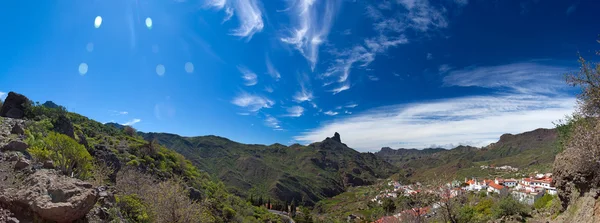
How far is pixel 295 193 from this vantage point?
14638 centimetres

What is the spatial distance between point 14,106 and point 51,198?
2722 centimetres

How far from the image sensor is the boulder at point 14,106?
2735cm

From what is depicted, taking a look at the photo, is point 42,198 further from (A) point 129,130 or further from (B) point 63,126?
(A) point 129,130

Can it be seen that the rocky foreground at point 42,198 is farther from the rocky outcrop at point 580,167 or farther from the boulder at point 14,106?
the boulder at point 14,106

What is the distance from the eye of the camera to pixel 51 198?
9.45 metres

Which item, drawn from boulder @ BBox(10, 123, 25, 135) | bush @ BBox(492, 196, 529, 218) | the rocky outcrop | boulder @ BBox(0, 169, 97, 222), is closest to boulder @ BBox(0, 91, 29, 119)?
boulder @ BBox(10, 123, 25, 135)

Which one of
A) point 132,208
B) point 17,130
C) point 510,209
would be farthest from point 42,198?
point 510,209

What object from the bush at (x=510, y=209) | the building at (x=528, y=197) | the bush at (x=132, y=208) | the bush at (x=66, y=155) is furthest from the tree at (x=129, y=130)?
the building at (x=528, y=197)

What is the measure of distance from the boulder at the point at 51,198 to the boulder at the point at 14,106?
24.6 m

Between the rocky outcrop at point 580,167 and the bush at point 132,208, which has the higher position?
the rocky outcrop at point 580,167

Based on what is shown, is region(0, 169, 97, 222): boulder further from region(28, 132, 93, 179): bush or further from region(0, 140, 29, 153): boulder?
region(28, 132, 93, 179): bush

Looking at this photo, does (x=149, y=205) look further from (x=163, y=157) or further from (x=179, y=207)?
(x=163, y=157)

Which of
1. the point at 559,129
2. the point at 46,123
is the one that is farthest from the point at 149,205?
the point at 559,129

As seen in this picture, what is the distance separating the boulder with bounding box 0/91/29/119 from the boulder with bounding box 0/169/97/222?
24.6 m
